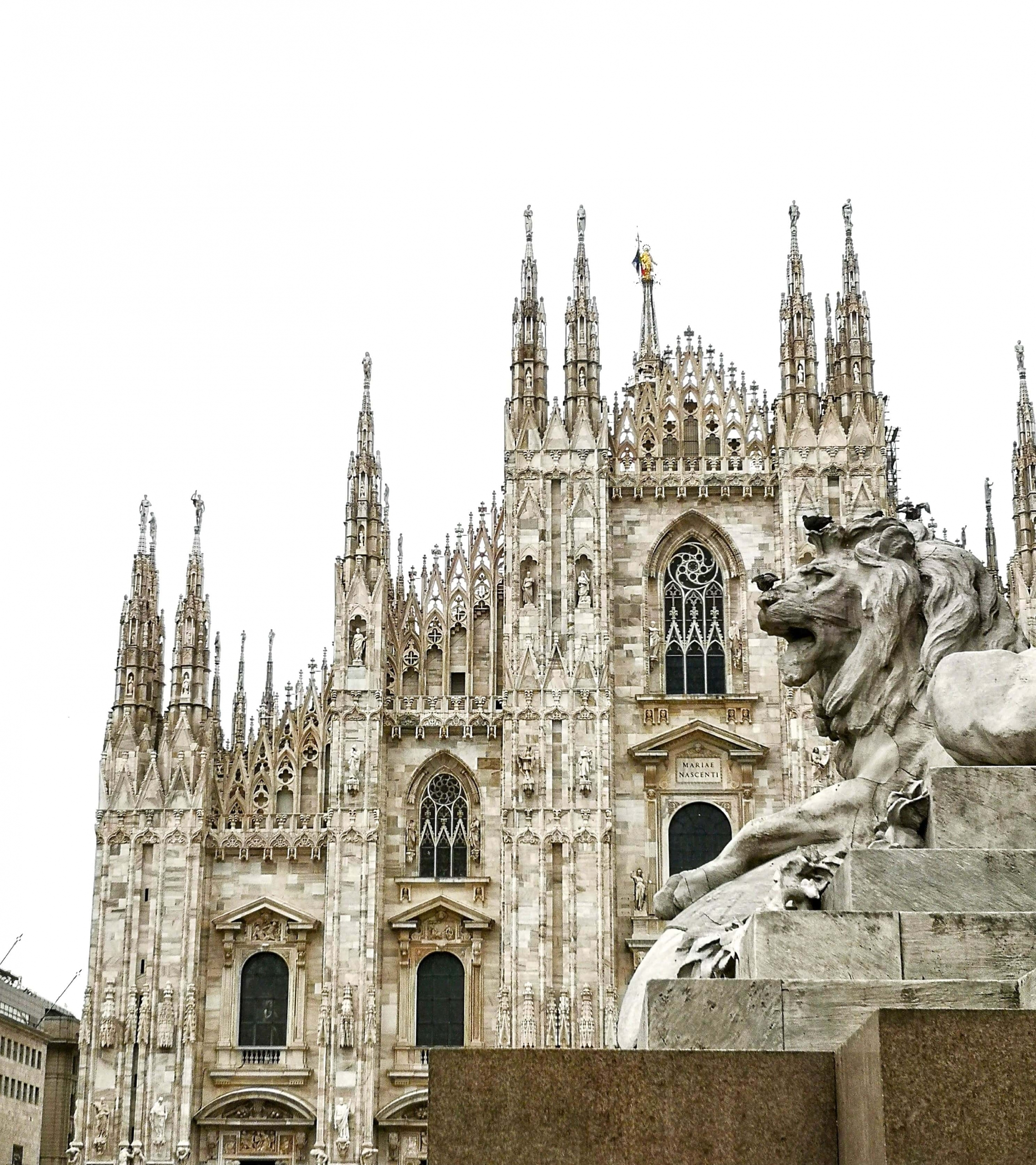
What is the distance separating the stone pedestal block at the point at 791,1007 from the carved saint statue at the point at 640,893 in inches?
1016

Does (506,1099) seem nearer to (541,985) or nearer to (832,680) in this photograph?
(832,680)

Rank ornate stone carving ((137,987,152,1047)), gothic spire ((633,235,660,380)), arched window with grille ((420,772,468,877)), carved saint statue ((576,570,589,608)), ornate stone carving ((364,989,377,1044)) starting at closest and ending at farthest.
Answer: ornate stone carving ((364,989,377,1044)) < ornate stone carving ((137,987,152,1047)) < arched window with grille ((420,772,468,877)) < carved saint statue ((576,570,589,608)) < gothic spire ((633,235,660,380))

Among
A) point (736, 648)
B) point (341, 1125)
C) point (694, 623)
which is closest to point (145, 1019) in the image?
point (341, 1125)

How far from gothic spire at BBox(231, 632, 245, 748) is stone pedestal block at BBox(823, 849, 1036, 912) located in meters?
28.1

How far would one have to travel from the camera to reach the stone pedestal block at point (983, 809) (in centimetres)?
476

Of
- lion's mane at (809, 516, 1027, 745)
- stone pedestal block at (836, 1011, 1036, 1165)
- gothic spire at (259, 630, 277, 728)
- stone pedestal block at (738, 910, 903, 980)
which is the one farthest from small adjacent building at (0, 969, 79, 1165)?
stone pedestal block at (836, 1011, 1036, 1165)

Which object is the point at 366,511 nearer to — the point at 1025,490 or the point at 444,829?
the point at 444,829

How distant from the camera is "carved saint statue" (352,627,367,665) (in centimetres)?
3136

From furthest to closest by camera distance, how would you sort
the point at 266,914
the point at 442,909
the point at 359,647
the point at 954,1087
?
the point at 359,647 → the point at 266,914 → the point at 442,909 → the point at 954,1087

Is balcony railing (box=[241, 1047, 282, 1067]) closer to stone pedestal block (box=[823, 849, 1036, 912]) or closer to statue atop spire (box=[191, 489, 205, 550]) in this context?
statue atop spire (box=[191, 489, 205, 550])

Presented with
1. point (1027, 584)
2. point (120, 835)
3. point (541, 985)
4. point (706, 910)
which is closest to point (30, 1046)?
point (120, 835)

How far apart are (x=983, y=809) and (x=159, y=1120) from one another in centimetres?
2688

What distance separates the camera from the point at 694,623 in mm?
32250

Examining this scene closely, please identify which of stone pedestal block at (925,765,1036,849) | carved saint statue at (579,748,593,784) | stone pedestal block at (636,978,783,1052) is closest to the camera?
stone pedestal block at (636,978,783,1052)
